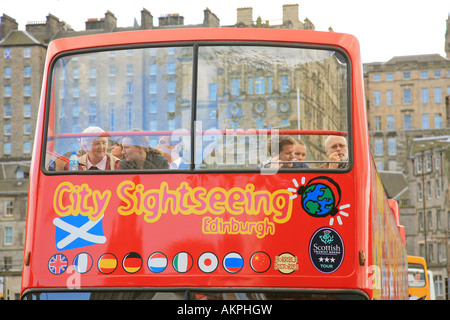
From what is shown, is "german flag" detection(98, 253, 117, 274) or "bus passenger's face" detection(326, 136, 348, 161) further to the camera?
"bus passenger's face" detection(326, 136, 348, 161)

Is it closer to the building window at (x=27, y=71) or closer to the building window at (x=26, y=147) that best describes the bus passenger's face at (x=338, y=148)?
the building window at (x=26, y=147)

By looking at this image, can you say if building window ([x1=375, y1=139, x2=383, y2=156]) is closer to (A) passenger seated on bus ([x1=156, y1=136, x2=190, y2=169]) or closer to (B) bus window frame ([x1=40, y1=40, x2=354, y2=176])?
(B) bus window frame ([x1=40, y1=40, x2=354, y2=176])

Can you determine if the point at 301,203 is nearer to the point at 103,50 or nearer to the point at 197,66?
the point at 197,66

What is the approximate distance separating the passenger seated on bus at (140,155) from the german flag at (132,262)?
818mm

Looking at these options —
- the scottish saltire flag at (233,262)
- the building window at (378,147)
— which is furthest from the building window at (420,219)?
the scottish saltire flag at (233,262)

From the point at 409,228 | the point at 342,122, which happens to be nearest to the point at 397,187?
the point at 409,228

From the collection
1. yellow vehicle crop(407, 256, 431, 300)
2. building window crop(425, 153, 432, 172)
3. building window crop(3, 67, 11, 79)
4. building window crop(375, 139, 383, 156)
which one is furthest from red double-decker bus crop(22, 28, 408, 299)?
building window crop(375, 139, 383, 156)

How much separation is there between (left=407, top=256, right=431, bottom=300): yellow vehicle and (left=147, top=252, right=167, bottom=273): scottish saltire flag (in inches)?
943

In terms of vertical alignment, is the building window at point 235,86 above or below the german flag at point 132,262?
Answer: above

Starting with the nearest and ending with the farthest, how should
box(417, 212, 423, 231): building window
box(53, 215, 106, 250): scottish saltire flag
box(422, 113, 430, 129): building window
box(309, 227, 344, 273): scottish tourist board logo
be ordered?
box(309, 227, 344, 273): scottish tourist board logo < box(53, 215, 106, 250): scottish saltire flag < box(417, 212, 423, 231): building window < box(422, 113, 430, 129): building window

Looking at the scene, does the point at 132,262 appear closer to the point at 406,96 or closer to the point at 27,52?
the point at 27,52

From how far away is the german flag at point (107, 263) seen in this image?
23.7 feet

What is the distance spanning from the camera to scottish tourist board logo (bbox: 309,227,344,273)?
279 inches

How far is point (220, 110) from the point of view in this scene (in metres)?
7.56
